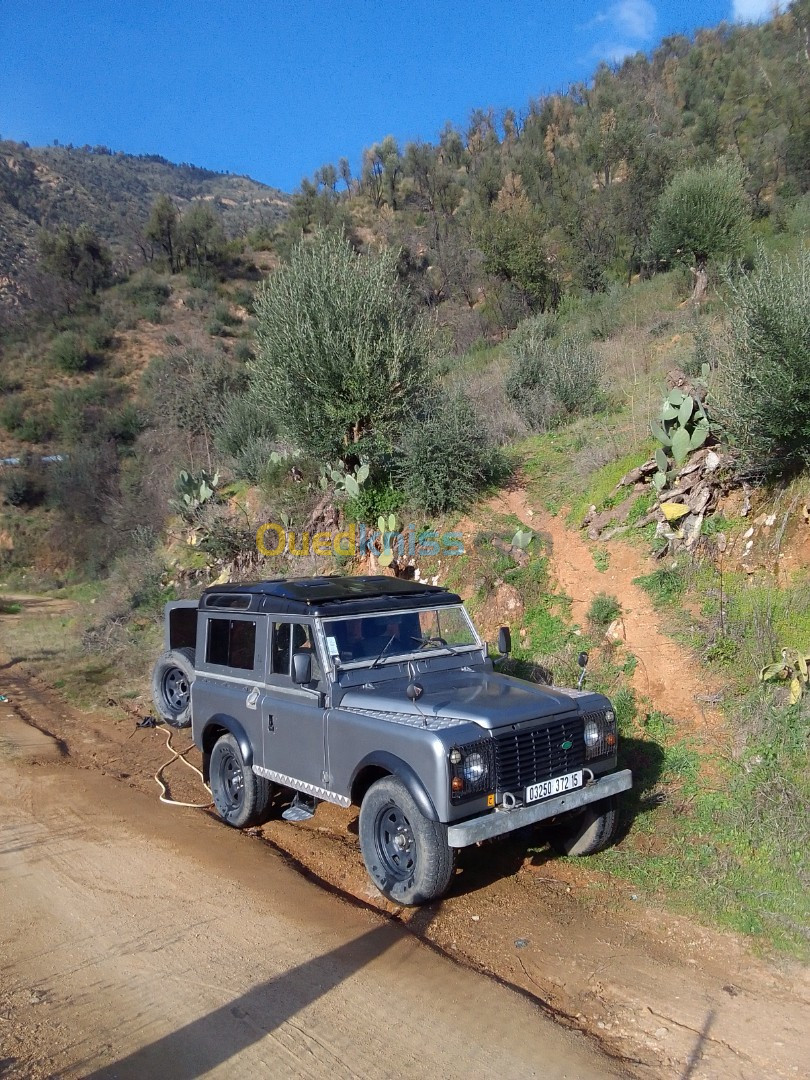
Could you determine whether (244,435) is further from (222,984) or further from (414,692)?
(222,984)

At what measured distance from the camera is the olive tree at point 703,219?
2159cm

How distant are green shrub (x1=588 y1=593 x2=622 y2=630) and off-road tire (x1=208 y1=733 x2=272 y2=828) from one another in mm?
4489

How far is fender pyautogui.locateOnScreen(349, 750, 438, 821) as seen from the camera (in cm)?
458

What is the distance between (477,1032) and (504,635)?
325 centimetres

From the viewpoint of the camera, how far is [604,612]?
350 inches

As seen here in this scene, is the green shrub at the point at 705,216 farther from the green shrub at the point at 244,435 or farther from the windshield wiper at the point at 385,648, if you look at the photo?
the windshield wiper at the point at 385,648

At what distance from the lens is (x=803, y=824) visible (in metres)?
5.45

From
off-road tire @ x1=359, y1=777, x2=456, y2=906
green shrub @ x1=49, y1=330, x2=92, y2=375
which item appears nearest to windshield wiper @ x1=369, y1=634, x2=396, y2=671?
off-road tire @ x1=359, y1=777, x2=456, y2=906

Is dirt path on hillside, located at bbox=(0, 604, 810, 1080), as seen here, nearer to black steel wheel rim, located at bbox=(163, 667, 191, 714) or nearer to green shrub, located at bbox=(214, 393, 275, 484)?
black steel wheel rim, located at bbox=(163, 667, 191, 714)

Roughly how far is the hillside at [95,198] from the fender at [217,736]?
4114cm

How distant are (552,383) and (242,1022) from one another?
45.9 feet

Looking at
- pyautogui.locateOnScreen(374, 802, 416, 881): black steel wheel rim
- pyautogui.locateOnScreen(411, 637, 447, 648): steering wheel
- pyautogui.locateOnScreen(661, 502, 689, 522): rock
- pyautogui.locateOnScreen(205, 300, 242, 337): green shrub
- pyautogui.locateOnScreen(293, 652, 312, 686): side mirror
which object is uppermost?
pyautogui.locateOnScreen(205, 300, 242, 337): green shrub

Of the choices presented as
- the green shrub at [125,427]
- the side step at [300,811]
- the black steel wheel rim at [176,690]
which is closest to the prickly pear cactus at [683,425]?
the side step at [300,811]

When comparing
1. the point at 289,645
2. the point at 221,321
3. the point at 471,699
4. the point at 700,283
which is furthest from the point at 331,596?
the point at 221,321
